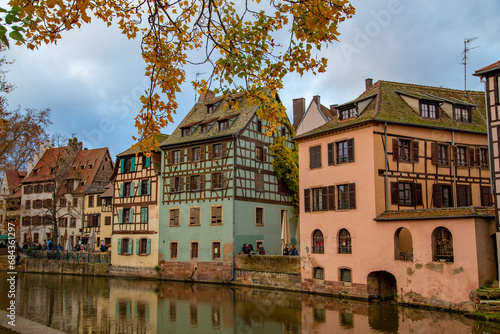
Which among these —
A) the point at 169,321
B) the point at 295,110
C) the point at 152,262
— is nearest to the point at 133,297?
the point at 169,321

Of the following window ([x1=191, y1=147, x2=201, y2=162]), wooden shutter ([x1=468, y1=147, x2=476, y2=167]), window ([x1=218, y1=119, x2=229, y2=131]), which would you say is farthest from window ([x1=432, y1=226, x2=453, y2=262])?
window ([x1=191, y1=147, x2=201, y2=162])

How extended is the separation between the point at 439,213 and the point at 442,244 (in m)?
1.28

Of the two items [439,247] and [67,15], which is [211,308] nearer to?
[439,247]

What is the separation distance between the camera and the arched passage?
2281 cm

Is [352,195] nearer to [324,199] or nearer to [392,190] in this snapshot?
[392,190]

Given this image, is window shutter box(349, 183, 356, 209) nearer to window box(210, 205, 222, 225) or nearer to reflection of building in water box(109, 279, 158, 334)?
reflection of building in water box(109, 279, 158, 334)

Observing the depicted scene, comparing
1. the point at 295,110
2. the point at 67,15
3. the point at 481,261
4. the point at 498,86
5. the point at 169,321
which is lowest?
the point at 169,321

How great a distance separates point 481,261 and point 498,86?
683 cm

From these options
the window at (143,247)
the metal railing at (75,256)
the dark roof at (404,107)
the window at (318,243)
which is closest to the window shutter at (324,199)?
the window at (318,243)

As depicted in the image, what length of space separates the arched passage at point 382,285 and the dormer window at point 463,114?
30.1ft

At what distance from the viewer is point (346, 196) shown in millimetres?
24609

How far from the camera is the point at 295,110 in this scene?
1736 inches

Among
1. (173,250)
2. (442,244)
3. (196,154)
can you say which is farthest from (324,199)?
(173,250)

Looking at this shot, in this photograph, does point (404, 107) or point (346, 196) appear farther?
point (404, 107)
